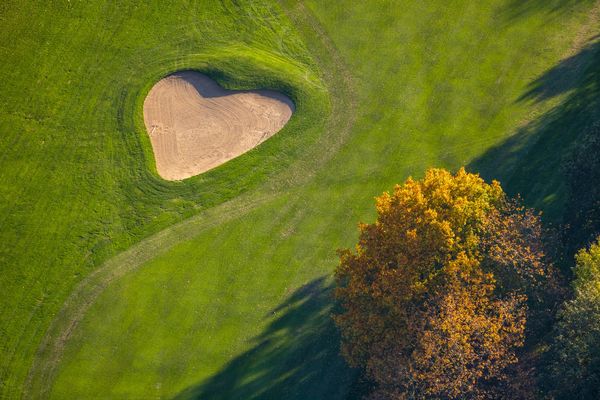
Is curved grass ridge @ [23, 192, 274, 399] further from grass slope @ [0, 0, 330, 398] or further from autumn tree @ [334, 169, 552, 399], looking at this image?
autumn tree @ [334, 169, 552, 399]

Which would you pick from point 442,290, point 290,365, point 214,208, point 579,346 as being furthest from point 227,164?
point 579,346

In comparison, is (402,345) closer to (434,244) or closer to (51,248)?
(434,244)

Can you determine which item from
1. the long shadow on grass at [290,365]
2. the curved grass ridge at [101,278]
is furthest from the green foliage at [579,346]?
the curved grass ridge at [101,278]

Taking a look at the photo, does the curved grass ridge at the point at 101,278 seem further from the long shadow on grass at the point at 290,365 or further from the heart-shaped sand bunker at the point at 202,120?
the long shadow on grass at the point at 290,365

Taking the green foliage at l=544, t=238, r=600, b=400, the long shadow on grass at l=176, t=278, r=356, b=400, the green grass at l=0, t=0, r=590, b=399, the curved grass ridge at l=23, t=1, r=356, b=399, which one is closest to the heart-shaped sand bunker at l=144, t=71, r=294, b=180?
the curved grass ridge at l=23, t=1, r=356, b=399

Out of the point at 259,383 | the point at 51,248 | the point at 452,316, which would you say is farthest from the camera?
the point at 51,248

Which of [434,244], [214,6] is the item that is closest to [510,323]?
[434,244]
